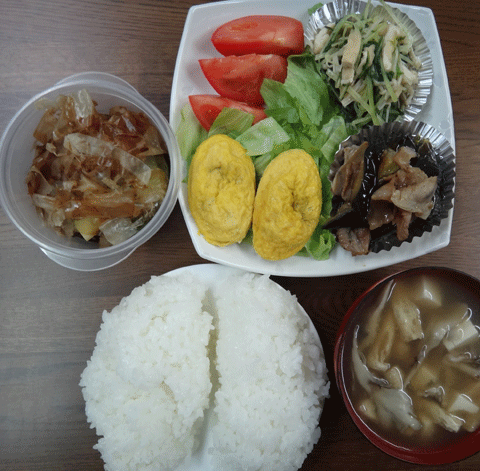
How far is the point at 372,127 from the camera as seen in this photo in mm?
1559

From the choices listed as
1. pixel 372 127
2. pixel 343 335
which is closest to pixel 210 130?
pixel 372 127

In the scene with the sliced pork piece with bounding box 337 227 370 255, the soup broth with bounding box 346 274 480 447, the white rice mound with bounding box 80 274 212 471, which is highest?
the sliced pork piece with bounding box 337 227 370 255

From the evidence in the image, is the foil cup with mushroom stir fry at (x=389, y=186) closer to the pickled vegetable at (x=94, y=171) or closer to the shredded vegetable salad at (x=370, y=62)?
the shredded vegetable salad at (x=370, y=62)

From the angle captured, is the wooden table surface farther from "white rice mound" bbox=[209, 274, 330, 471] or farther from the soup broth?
the soup broth

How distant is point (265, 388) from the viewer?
1.57 metres

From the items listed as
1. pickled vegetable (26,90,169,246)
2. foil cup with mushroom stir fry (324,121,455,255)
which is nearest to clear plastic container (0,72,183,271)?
pickled vegetable (26,90,169,246)

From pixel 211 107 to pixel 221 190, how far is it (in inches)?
13.9

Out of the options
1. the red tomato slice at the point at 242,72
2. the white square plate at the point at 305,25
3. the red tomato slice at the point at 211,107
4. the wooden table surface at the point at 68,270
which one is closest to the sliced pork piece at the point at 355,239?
the white square plate at the point at 305,25

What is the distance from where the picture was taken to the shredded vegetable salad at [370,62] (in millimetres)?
1564

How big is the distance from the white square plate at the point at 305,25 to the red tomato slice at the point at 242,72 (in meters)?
0.08

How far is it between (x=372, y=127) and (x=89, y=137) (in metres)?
1.02

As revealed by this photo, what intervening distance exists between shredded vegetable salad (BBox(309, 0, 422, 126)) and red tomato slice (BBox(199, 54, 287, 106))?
166 mm

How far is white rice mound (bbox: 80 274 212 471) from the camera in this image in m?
1.57

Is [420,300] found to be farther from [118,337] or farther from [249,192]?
[118,337]
